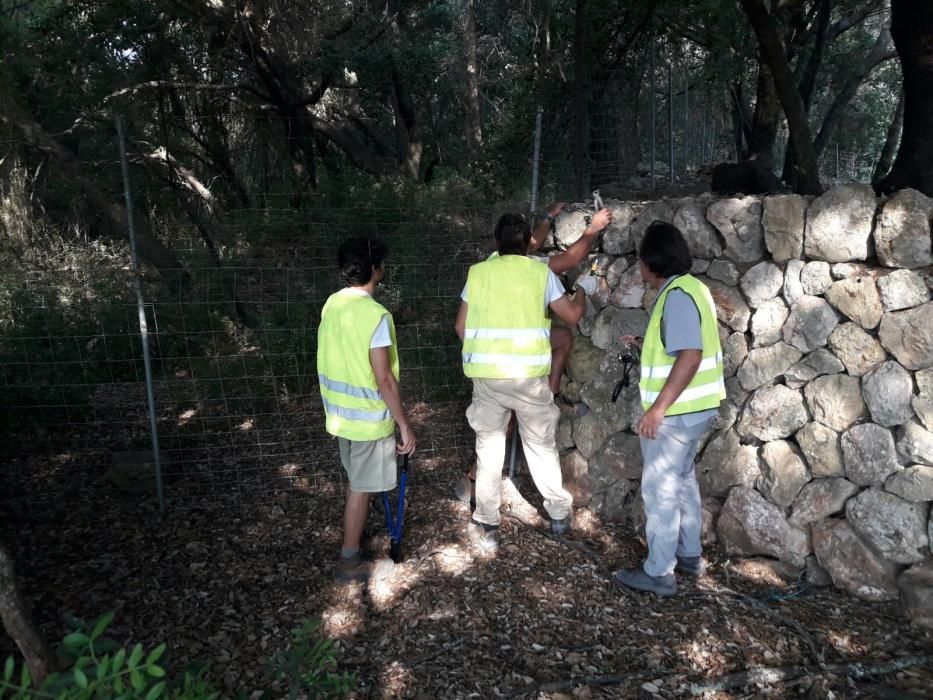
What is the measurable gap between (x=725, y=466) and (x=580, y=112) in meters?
4.08

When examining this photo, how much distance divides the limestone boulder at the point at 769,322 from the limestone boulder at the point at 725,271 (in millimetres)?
204

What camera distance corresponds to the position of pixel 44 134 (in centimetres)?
631

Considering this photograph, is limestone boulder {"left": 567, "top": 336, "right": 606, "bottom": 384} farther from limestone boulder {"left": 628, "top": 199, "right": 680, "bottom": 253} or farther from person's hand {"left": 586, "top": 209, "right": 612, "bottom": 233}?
person's hand {"left": 586, "top": 209, "right": 612, "bottom": 233}

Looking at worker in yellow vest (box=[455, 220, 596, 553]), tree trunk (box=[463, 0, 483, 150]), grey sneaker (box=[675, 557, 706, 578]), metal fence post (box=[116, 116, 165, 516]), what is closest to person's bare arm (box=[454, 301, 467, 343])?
worker in yellow vest (box=[455, 220, 596, 553])

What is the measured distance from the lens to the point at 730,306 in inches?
147

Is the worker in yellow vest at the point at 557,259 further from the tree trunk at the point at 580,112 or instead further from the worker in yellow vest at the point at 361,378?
the tree trunk at the point at 580,112

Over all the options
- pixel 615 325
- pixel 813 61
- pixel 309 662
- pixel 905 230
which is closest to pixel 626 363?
pixel 615 325

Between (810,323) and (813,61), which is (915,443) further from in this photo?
(813,61)

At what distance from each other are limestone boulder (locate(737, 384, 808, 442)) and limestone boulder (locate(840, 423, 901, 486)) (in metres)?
0.25

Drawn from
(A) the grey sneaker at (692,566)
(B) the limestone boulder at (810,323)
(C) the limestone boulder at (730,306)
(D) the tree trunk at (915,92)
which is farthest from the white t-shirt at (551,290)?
(D) the tree trunk at (915,92)

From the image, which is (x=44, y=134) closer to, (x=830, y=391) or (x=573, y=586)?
(x=573, y=586)

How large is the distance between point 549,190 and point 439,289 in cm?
215

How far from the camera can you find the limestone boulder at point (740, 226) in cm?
362

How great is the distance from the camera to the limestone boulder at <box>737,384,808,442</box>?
3.59 meters
